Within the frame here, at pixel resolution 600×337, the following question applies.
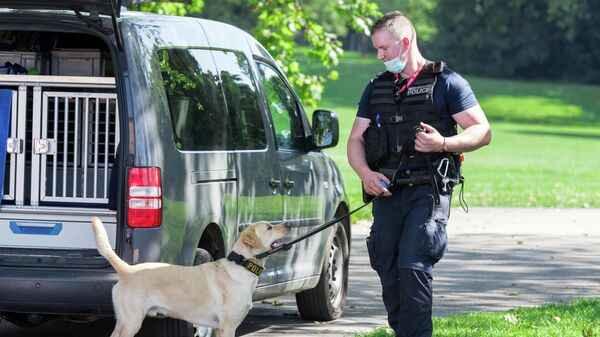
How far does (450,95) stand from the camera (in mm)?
7082

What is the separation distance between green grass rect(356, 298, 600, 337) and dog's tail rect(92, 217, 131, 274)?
2.06 meters

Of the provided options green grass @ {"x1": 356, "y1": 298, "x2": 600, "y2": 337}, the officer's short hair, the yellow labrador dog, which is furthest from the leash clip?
green grass @ {"x1": 356, "y1": 298, "x2": 600, "y2": 337}

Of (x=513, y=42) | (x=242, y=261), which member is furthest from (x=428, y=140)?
(x=513, y=42)

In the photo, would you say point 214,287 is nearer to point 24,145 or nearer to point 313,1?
point 24,145

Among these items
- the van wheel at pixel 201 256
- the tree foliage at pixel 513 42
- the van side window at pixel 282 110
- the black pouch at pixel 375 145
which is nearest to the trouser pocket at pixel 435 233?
the black pouch at pixel 375 145

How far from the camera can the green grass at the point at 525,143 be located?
2327 cm

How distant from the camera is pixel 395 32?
23.2ft

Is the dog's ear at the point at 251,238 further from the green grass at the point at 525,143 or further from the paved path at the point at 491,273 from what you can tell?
the green grass at the point at 525,143

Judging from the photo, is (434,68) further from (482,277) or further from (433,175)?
(482,277)

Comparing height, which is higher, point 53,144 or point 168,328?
point 53,144

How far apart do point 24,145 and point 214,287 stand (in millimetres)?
1609

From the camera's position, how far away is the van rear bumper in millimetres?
6777

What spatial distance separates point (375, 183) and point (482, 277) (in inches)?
216

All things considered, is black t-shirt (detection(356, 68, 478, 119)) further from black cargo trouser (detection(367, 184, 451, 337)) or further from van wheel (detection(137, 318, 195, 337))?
van wheel (detection(137, 318, 195, 337))
